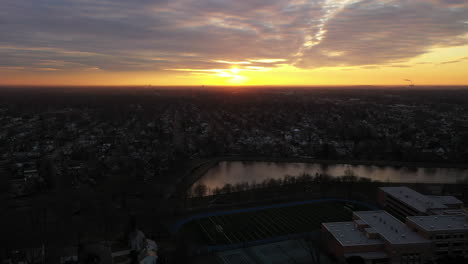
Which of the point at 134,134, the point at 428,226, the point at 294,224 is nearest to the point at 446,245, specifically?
the point at 428,226

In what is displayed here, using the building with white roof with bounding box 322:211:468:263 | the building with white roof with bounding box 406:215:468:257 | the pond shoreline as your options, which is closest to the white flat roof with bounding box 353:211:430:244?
the building with white roof with bounding box 322:211:468:263

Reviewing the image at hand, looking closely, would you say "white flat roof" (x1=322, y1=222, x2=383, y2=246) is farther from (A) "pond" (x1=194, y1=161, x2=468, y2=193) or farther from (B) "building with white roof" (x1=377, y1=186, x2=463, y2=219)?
(A) "pond" (x1=194, y1=161, x2=468, y2=193)

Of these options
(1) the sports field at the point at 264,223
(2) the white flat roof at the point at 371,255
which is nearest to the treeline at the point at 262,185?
(1) the sports field at the point at 264,223

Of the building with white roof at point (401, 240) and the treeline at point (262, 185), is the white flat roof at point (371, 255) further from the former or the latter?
the treeline at point (262, 185)

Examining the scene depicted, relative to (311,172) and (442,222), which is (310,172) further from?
(442,222)

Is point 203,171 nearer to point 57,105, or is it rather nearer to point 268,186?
point 268,186
